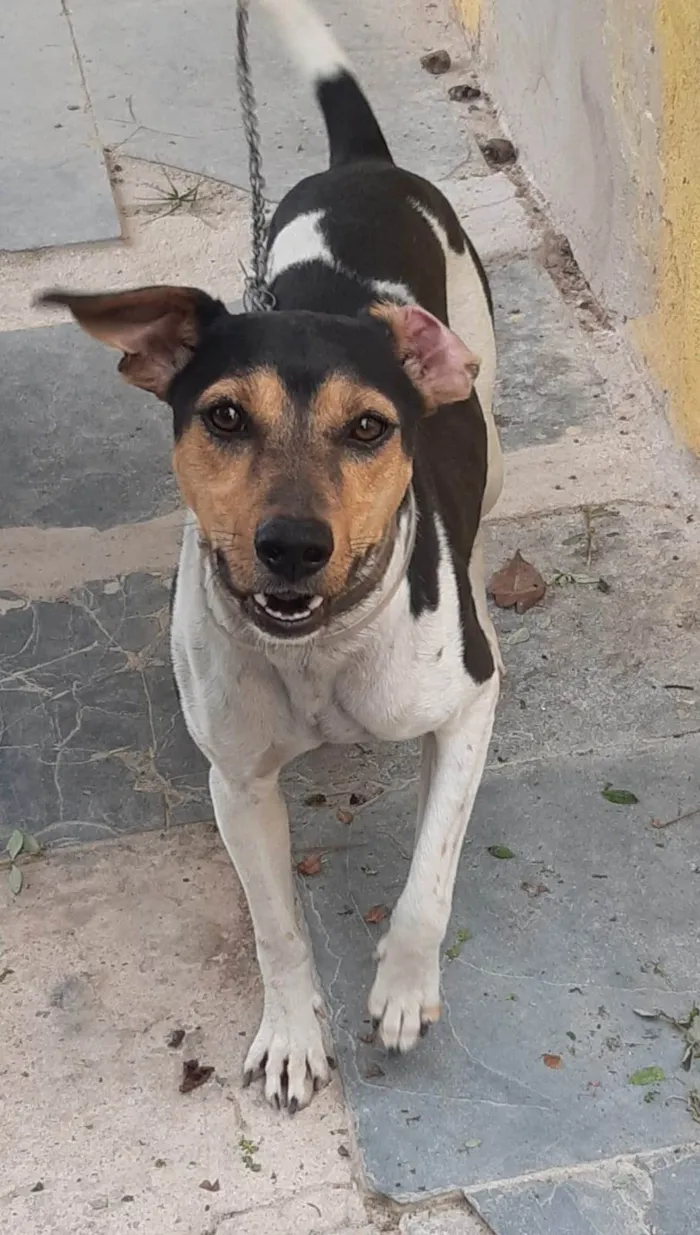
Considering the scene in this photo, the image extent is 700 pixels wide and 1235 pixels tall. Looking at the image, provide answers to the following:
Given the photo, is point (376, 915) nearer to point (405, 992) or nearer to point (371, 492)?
point (405, 992)

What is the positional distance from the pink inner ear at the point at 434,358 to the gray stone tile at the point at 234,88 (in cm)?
368

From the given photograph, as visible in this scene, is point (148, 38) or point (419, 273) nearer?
point (419, 273)

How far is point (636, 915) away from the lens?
11.4 feet

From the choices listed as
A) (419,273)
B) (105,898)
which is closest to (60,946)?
(105,898)

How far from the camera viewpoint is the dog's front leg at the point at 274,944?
3.18 meters

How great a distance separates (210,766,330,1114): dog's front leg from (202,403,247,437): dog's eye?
2.52ft

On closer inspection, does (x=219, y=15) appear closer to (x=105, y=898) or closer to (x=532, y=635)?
(x=532, y=635)

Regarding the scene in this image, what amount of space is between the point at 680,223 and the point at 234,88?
10.4 feet

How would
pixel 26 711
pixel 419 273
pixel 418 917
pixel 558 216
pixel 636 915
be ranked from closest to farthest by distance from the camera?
pixel 418 917, pixel 636 915, pixel 419 273, pixel 26 711, pixel 558 216

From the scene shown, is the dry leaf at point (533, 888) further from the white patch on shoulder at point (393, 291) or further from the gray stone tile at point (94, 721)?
the white patch on shoulder at point (393, 291)

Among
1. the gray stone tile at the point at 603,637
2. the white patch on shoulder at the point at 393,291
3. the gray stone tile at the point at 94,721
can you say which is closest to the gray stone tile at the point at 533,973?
the gray stone tile at the point at 603,637

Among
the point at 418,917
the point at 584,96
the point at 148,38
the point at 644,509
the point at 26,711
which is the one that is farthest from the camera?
the point at 148,38

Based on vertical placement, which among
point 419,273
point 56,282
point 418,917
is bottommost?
point 56,282

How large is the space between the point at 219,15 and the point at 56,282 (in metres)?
2.55
